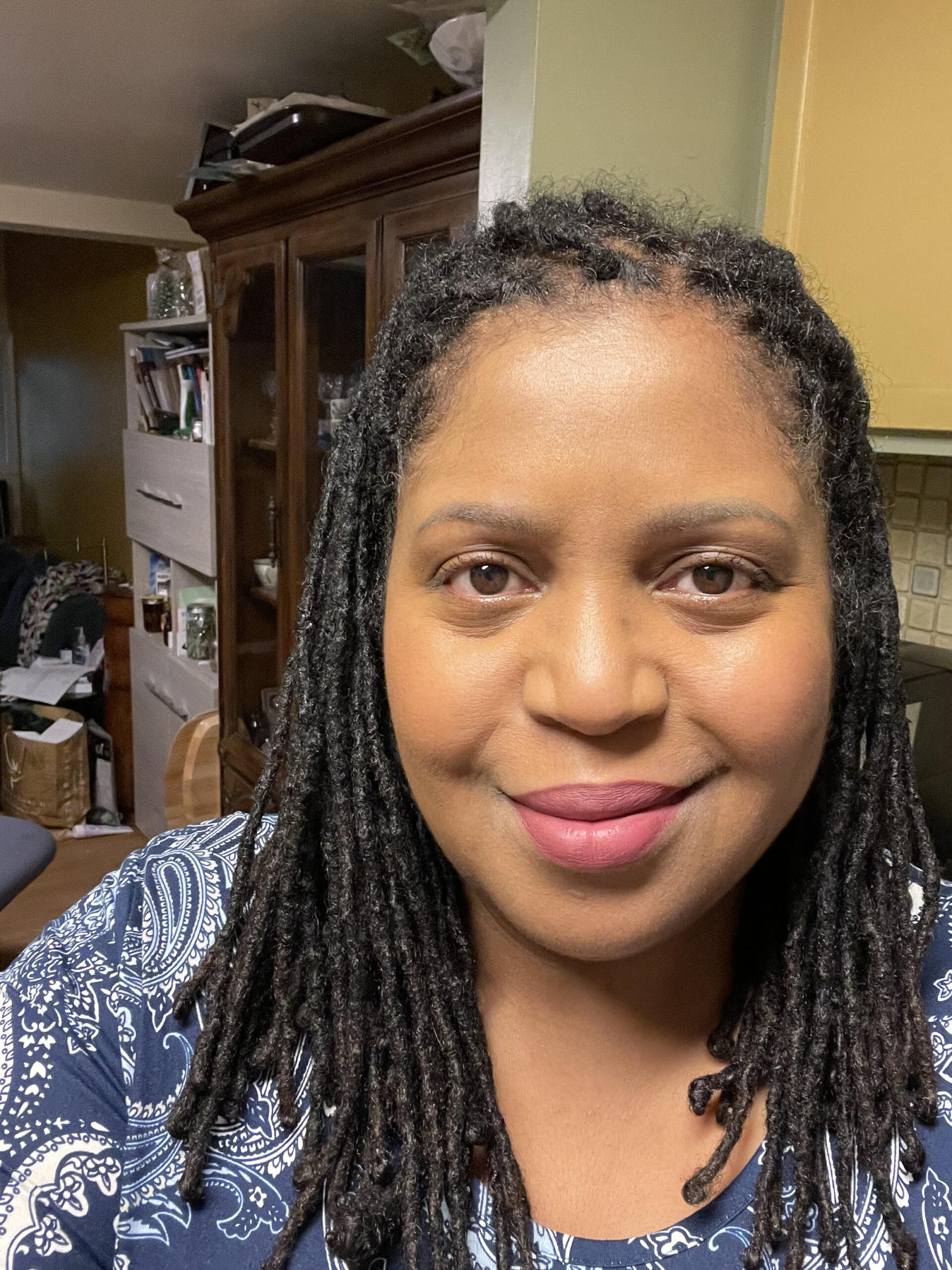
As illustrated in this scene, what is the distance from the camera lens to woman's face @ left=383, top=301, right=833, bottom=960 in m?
0.58

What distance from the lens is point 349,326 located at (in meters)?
1.80

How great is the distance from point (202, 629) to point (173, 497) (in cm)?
39

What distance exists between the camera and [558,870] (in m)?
0.60

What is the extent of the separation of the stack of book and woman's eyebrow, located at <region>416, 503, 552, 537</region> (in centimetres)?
215

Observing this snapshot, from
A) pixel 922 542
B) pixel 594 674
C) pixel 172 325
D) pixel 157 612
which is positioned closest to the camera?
pixel 594 674

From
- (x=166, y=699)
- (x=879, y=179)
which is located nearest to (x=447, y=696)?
(x=879, y=179)

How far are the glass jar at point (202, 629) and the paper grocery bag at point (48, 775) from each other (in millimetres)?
889

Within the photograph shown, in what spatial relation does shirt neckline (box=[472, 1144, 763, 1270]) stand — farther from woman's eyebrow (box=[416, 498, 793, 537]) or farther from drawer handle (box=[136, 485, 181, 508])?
drawer handle (box=[136, 485, 181, 508])

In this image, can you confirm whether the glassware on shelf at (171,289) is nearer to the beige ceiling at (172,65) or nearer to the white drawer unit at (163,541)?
the white drawer unit at (163,541)

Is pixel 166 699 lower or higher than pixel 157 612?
lower

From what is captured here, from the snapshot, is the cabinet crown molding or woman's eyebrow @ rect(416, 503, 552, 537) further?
the cabinet crown molding

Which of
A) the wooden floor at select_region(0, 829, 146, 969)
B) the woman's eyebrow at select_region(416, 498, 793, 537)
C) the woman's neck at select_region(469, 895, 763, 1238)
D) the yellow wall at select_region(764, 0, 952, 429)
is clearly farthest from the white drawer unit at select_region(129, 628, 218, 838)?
the woman's eyebrow at select_region(416, 498, 793, 537)

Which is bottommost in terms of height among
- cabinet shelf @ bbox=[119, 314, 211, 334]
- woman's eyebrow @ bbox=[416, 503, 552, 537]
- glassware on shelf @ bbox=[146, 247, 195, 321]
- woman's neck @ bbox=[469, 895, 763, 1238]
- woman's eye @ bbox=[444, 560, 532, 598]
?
woman's neck @ bbox=[469, 895, 763, 1238]

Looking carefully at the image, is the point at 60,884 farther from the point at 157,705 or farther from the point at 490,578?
the point at 490,578
